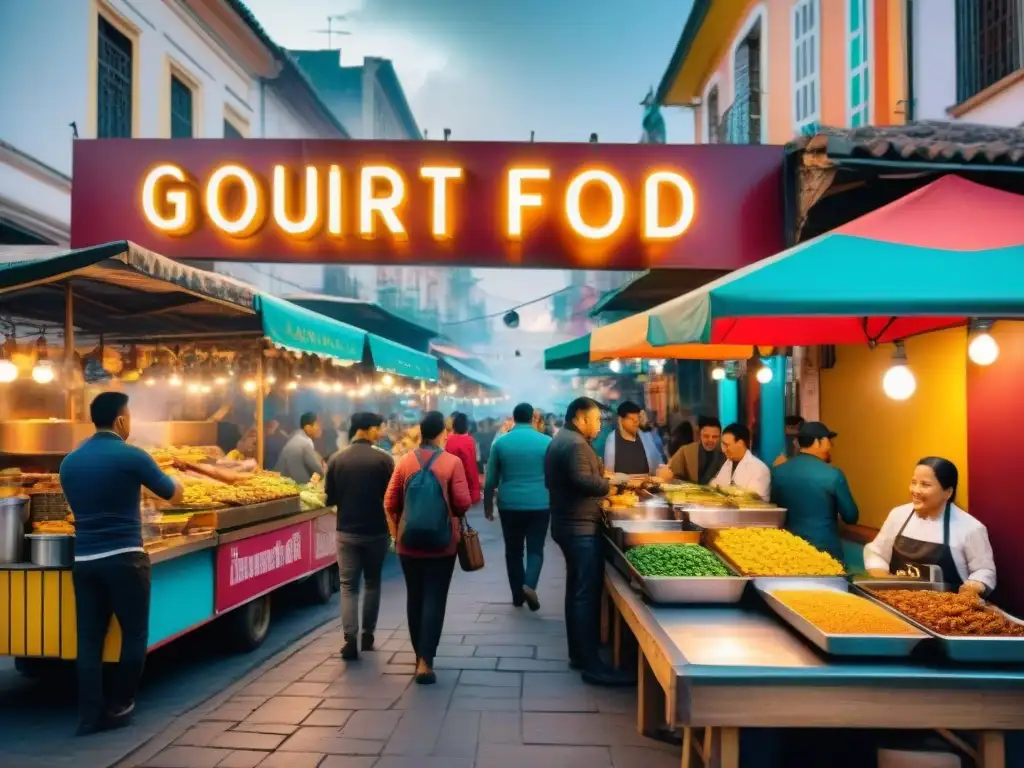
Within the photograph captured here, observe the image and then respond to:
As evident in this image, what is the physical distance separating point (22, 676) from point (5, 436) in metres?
2.29

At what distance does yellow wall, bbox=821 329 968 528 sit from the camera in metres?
6.27

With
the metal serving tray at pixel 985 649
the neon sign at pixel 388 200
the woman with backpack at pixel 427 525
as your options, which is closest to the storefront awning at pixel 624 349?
the neon sign at pixel 388 200

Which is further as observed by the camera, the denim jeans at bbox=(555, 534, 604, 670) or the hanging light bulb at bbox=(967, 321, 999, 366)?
the denim jeans at bbox=(555, 534, 604, 670)

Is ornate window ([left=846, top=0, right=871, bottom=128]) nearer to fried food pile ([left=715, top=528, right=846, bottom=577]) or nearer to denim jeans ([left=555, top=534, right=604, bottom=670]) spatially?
fried food pile ([left=715, top=528, right=846, bottom=577])

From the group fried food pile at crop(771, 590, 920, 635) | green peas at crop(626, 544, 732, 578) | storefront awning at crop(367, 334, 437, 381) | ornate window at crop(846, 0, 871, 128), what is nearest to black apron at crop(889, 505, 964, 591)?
fried food pile at crop(771, 590, 920, 635)

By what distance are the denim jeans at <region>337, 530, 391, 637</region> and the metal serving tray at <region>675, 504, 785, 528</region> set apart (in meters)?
2.65

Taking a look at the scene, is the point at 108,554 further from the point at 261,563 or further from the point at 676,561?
the point at 676,561

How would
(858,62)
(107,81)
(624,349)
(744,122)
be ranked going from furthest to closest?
1. (744,122)
2. (107,81)
3. (858,62)
4. (624,349)

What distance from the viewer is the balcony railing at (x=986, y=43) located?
7809 millimetres

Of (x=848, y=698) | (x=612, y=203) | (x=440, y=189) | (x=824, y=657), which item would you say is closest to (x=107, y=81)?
(x=440, y=189)

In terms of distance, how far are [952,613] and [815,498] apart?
2556mm

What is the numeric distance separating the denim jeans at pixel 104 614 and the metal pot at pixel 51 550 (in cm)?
39

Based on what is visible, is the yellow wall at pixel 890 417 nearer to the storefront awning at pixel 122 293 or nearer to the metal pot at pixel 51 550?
the storefront awning at pixel 122 293

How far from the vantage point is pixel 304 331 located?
828cm
